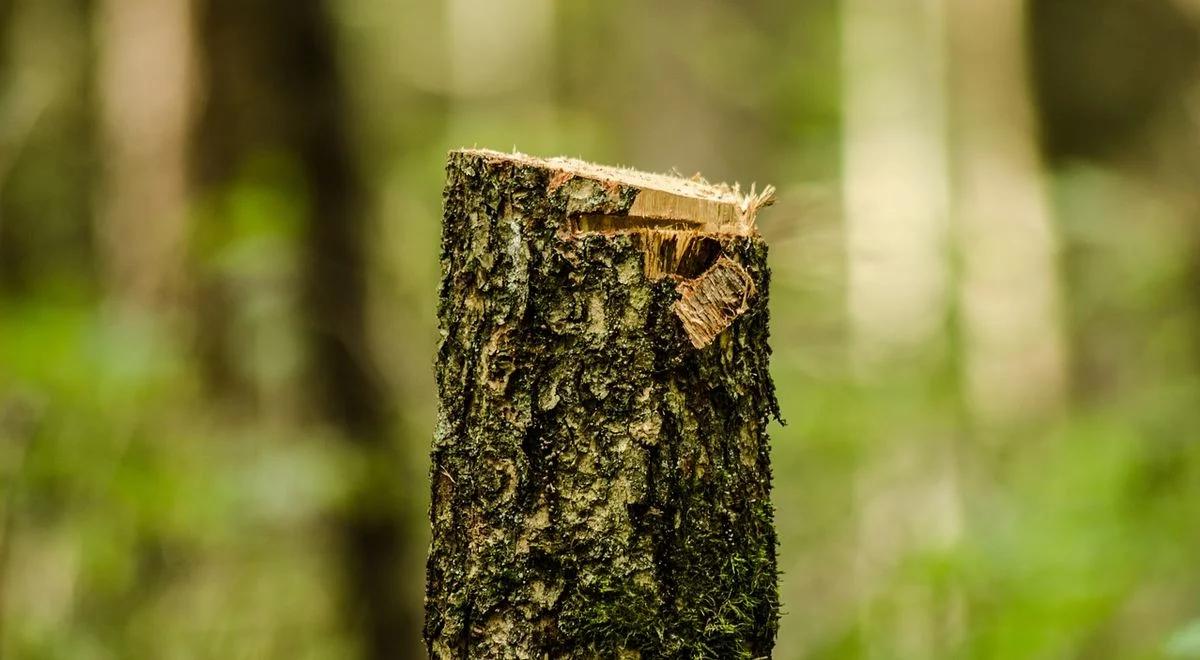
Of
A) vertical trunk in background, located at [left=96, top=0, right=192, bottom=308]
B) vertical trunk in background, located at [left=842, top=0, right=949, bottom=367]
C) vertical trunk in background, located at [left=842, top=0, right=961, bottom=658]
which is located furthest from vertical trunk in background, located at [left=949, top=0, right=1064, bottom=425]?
vertical trunk in background, located at [left=96, top=0, right=192, bottom=308]

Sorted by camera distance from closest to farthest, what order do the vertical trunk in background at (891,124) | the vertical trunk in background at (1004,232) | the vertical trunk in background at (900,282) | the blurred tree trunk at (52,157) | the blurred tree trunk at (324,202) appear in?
the vertical trunk in background at (900,282), the blurred tree trunk at (324,202), the blurred tree trunk at (52,157), the vertical trunk in background at (1004,232), the vertical trunk in background at (891,124)

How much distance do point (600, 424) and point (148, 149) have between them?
4016 mm

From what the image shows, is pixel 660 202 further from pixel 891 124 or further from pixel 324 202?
pixel 891 124

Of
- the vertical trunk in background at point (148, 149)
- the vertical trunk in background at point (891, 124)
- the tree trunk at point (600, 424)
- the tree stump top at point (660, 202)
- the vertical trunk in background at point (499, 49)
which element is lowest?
the tree trunk at point (600, 424)

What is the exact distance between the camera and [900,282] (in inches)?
437

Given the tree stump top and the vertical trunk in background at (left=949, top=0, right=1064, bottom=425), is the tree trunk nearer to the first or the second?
the tree stump top

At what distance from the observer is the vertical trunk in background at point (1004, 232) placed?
733cm

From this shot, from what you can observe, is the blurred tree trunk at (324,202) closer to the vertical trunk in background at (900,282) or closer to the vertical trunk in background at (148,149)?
the vertical trunk in background at (148,149)

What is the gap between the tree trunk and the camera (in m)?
1.57

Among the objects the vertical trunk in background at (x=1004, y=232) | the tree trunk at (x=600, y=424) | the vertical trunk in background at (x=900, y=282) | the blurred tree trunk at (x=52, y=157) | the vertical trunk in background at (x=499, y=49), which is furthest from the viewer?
the vertical trunk in background at (x=499, y=49)

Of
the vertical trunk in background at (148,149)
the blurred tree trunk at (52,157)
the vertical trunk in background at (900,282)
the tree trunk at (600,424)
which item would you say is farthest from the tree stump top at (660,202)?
the blurred tree trunk at (52,157)

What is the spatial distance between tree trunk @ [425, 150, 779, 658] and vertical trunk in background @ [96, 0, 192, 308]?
3.46 meters

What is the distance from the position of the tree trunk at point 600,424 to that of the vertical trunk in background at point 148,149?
346 cm

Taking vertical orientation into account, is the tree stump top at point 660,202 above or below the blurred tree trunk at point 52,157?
below
